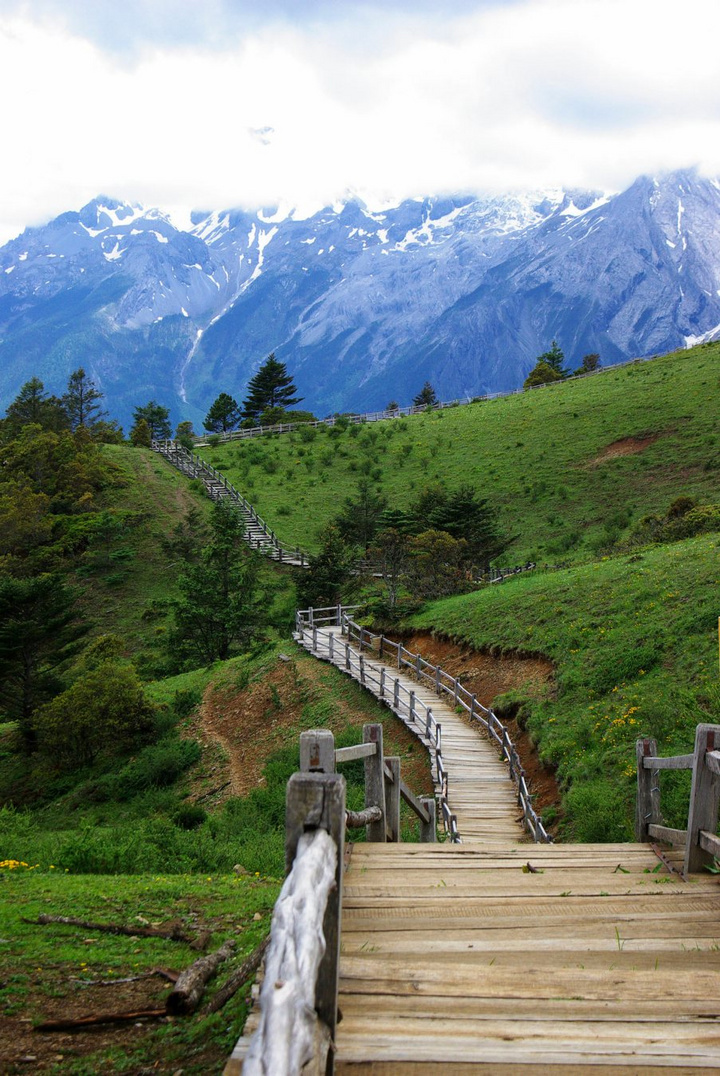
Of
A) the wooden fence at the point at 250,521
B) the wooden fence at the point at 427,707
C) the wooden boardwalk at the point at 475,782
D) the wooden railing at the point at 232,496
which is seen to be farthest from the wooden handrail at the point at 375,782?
the wooden railing at the point at 232,496

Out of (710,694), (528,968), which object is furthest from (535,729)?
(528,968)

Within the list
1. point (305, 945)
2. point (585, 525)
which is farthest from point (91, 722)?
point (585, 525)

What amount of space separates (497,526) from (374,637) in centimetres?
1575

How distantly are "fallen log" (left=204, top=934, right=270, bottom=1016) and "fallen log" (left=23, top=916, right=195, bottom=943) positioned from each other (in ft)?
7.47

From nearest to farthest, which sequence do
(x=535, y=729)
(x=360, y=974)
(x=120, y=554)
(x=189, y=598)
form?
1. (x=360, y=974)
2. (x=535, y=729)
3. (x=189, y=598)
4. (x=120, y=554)

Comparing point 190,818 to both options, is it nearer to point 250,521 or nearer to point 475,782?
point 475,782

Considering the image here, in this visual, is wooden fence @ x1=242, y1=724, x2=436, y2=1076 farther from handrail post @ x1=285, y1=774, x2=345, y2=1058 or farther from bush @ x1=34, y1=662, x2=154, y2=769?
bush @ x1=34, y1=662, x2=154, y2=769

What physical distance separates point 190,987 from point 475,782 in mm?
9246

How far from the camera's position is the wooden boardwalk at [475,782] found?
1135cm

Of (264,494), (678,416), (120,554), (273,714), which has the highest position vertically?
(678,416)

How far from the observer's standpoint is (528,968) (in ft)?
12.2

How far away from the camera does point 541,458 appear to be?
161 ft

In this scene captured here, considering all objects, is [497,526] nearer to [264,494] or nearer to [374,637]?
[374,637]

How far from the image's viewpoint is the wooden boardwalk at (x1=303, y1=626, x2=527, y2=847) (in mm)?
11352
